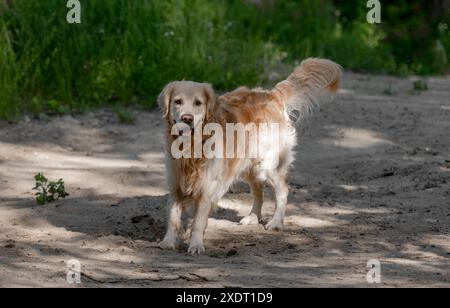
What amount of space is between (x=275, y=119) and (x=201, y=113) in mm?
1253

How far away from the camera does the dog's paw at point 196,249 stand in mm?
7139

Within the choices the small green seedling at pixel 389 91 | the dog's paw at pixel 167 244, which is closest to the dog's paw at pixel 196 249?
the dog's paw at pixel 167 244

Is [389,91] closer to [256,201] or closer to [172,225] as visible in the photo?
[256,201]

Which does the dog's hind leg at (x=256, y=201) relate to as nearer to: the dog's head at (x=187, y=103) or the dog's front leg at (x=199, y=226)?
the dog's front leg at (x=199, y=226)

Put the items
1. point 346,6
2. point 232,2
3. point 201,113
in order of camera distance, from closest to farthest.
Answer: point 201,113 → point 232,2 → point 346,6

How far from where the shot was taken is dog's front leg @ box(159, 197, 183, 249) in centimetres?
723

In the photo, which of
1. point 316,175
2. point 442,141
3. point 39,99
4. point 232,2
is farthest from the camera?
point 232,2

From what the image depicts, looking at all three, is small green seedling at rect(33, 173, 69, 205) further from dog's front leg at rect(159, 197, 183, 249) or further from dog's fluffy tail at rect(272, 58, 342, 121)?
dog's fluffy tail at rect(272, 58, 342, 121)

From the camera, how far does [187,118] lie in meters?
7.00

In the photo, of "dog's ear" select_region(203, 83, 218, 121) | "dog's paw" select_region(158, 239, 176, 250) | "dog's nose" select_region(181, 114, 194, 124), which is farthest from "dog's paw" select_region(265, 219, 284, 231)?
"dog's nose" select_region(181, 114, 194, 124)

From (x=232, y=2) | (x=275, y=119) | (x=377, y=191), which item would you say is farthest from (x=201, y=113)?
(x=232, y=2)

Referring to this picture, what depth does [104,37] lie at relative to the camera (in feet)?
39.9

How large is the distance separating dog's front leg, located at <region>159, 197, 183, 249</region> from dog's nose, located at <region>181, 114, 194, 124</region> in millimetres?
708

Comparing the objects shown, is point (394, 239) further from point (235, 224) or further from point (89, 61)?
point (89, 61)
